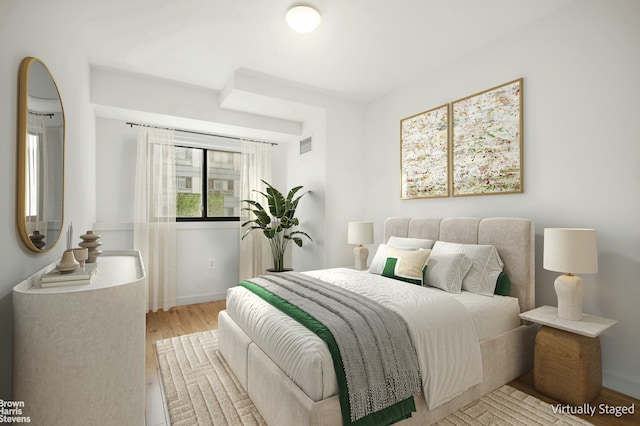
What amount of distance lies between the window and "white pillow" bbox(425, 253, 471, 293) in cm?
299

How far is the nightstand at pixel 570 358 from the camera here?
6.31 ft

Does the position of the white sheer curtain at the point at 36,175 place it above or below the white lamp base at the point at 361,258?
above

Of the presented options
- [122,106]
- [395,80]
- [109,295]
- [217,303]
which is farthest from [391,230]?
[122,106]

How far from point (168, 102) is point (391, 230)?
296cm

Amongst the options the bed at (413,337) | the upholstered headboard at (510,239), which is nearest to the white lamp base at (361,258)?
the bed at (413,337)

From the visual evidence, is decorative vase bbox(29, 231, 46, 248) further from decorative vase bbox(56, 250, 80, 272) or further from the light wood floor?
the light wood floor

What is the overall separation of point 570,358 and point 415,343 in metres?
1.06

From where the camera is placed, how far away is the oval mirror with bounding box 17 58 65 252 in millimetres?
1385

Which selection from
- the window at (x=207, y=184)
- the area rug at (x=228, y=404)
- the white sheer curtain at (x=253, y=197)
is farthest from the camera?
the white sheer curtain at (x=253, y=197)

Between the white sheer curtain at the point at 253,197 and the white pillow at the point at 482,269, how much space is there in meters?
2.88

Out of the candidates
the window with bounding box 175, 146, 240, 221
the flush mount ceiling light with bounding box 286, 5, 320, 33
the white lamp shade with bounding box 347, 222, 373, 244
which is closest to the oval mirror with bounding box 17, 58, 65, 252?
the flush mount ceiling light with bounding box 286, 5, 320, 33

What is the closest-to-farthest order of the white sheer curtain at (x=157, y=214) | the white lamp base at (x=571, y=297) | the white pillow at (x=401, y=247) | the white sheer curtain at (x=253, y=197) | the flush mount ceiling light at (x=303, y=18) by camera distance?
the white lamp base at (x=571, y=297)
the flush mount ceiling light at (x=303, y=18)
the white pillow at (x=401, y=247)
the white sheer curtain at (x=157, y=214)
the white sheer curtain at (x=253, y=197)

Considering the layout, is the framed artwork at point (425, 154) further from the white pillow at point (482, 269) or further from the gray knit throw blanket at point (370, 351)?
the gray knit throw blanket at point (370, 351)

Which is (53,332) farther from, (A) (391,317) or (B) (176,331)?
(B) (176,331)
